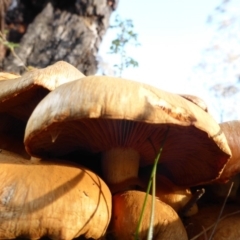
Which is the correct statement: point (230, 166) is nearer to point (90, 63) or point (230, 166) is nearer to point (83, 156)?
point (83, 156)

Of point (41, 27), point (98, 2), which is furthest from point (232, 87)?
point (41, 27)

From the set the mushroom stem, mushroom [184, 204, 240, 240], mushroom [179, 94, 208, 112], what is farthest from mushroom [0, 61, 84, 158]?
mushroom [184, 204, 240, 240]

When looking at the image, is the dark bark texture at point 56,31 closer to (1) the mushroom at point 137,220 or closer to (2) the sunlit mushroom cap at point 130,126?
(2) the sunlit mushroom cap at point 130,126

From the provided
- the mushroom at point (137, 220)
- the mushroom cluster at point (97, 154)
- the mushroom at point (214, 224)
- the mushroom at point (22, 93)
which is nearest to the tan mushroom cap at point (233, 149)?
the mushroom cluster at point (97, 154)

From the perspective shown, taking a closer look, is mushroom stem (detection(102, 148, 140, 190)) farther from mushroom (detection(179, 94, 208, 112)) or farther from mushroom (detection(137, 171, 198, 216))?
mushroom (detection(179, 94, 208, 112))

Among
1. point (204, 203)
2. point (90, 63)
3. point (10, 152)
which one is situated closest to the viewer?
point (10, 152)

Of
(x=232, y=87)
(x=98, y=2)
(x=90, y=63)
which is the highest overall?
(x=98, y=2)

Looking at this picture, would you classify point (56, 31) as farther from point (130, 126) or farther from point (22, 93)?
point (130, 126)
